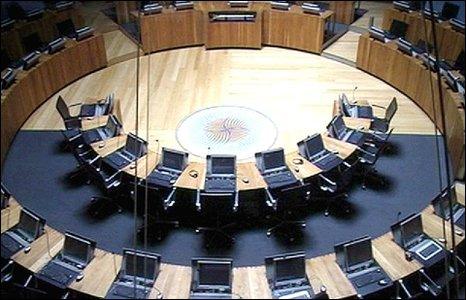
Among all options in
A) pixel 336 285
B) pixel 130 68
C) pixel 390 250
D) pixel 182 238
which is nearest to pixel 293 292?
pixel 336 285

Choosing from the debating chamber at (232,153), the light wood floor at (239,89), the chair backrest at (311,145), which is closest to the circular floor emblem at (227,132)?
the debating chamber at (232,153)

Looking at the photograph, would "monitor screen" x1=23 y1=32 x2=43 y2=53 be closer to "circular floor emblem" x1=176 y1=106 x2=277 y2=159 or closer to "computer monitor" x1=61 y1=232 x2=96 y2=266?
"circular floor emblem" x1=176 y1=106 x2=277 y2=159

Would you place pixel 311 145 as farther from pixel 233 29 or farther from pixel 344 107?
pixel 233 29

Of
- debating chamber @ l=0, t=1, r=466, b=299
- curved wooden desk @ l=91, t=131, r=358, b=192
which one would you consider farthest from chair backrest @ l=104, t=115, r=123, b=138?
curved wooden desk @ l=91, t=131, r=358, b=192

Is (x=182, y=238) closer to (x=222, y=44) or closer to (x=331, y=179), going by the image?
(x=331, y=179)

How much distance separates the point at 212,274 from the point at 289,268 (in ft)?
2.97

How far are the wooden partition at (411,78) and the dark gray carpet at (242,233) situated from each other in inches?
22.7

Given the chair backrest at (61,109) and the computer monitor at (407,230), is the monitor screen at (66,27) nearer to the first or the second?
the chair backrest at (61,109)

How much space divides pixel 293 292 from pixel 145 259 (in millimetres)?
1739

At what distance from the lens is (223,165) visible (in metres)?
8.67

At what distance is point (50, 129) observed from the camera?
11.0m

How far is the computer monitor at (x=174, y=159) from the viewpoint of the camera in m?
8.75

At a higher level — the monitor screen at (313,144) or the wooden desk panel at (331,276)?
the monitor screen at (313,144)

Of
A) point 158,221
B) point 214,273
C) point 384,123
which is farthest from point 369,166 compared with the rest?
point 214,273
